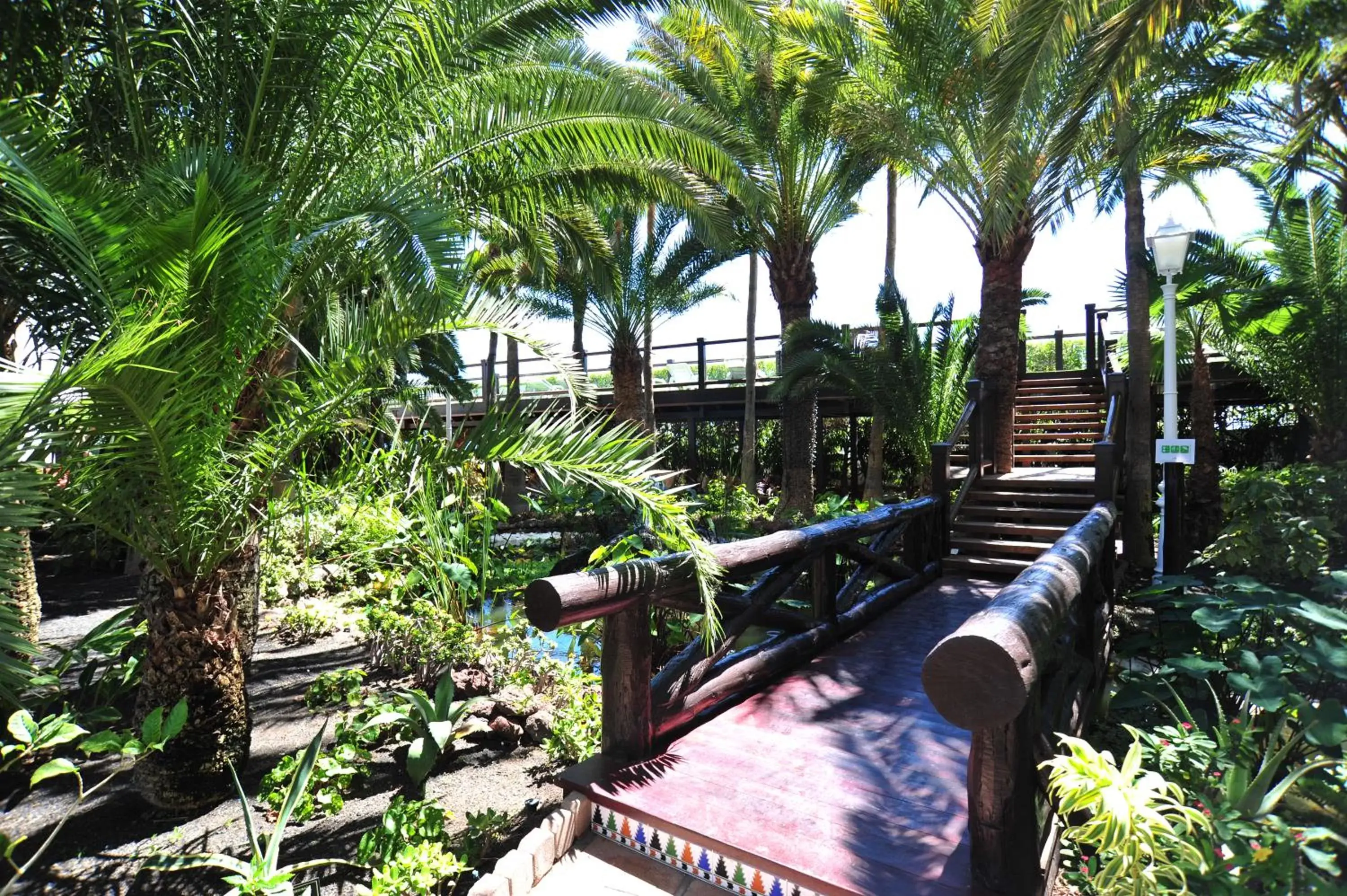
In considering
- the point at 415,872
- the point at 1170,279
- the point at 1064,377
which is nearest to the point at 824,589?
the point at 415,872

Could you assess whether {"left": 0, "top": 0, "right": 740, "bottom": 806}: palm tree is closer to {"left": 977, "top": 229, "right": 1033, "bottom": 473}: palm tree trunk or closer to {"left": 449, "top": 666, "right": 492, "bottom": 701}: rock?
{"left": 449, "top": 666, "right": 492, "bottom": 701}: rock

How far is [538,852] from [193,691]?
208 cm

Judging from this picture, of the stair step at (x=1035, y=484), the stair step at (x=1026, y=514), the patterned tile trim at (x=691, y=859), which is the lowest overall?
the patterned tile trim at (x=691, y=859)

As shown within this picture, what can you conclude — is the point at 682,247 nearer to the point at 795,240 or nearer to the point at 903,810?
the point at 795,240

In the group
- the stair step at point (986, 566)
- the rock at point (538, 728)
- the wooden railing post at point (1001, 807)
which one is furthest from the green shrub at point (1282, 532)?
the rock at point (538, 728)

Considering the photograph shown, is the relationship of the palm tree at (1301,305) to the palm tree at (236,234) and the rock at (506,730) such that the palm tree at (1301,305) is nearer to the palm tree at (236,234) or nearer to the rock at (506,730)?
the palm tree at (236,234)

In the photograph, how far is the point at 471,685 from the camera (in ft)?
15.2

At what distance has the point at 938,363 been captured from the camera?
11.7m

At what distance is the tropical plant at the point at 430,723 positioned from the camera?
330 cm

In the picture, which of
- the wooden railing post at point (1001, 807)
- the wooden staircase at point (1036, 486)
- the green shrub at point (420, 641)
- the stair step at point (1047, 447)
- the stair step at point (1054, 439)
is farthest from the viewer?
the stair step at point (1054, 439)

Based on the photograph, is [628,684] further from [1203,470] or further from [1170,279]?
[1203,470]

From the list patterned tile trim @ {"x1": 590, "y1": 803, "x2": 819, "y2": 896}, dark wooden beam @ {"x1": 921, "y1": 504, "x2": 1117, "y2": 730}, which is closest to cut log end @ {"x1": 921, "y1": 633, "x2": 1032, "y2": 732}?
dark wooden beam @ {"x1": 921, "y1": 504, "x2": 1117, "y2": 730}

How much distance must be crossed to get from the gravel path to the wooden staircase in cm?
402

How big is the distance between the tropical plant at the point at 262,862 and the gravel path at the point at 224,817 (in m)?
0.09
